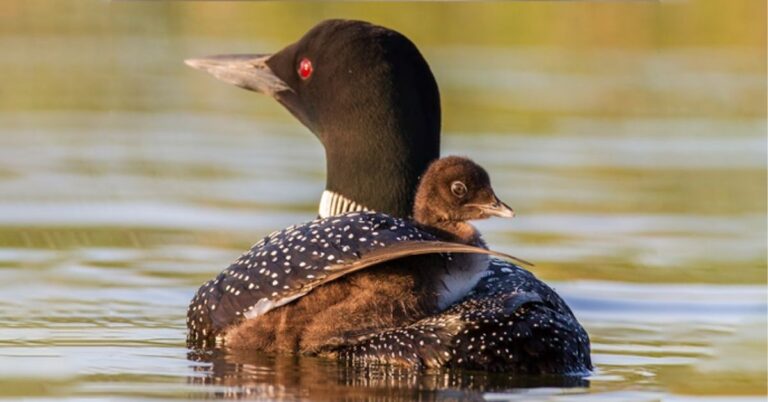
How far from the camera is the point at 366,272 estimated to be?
6930mm

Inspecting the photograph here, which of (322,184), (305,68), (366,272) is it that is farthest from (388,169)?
(322,184)

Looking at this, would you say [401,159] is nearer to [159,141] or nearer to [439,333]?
[439,333]

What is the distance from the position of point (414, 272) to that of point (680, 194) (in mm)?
5758

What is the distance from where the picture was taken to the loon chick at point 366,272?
6.89 metres

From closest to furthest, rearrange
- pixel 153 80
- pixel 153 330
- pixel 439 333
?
pixel 439 333 < pixel 153 330 < pixel 153 80

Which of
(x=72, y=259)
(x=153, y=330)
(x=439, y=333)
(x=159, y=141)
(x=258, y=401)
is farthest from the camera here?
(x=159, y=141)

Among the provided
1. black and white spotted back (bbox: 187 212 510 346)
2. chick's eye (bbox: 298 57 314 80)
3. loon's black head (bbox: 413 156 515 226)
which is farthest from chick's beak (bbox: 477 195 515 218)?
chick's eye (bbox: 298 57 314 80)

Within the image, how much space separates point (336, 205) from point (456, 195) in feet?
4.74

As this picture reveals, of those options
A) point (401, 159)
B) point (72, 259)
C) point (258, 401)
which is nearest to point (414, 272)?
point (258, 401)

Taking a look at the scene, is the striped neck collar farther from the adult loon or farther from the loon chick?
the loon chick

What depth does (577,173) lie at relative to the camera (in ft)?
43.2

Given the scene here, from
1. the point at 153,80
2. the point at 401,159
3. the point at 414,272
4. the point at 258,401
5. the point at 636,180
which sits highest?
the point at 153,80

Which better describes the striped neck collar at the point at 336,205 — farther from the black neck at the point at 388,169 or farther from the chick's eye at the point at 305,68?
the chick's eye at the point at 305,68

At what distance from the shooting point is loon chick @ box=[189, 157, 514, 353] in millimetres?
6895
